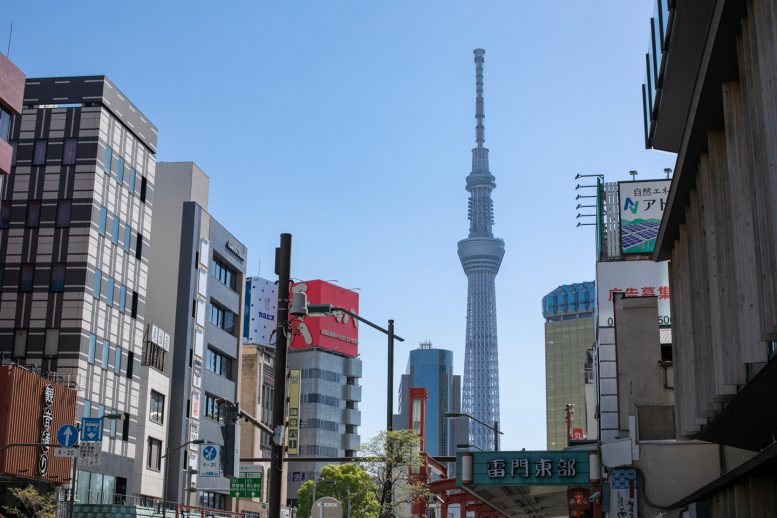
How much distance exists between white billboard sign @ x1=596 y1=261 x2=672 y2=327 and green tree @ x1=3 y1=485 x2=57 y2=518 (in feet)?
102

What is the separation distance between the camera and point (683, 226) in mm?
25094

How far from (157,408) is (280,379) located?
175 ft

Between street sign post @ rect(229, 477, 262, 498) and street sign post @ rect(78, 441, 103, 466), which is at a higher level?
street sign post @ rect(78, 441, 103, 466)

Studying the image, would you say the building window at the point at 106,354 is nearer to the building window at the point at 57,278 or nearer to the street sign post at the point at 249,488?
the building window at the point at 57,278

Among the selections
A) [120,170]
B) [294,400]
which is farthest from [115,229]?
[294,400]

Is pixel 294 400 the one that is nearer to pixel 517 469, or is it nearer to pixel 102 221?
pixel 102 221

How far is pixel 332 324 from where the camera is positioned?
5758 inches

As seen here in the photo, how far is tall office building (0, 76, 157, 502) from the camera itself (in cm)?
6247

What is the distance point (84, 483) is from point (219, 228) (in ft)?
97.1

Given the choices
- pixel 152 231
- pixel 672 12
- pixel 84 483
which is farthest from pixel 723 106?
pixel 152 231

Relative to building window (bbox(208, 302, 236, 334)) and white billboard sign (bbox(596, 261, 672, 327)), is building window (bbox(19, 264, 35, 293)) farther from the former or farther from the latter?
white billboard sign (bbox(596, 261, 672, 327))

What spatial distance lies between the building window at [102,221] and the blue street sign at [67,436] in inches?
1028

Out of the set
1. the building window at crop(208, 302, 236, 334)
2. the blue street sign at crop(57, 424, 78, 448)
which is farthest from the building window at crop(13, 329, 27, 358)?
the blue street sign at crop(57, 424, 78, 448)

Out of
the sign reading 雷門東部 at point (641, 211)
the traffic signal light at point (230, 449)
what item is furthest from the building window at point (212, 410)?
the traffic signal light at point (230, 449)
